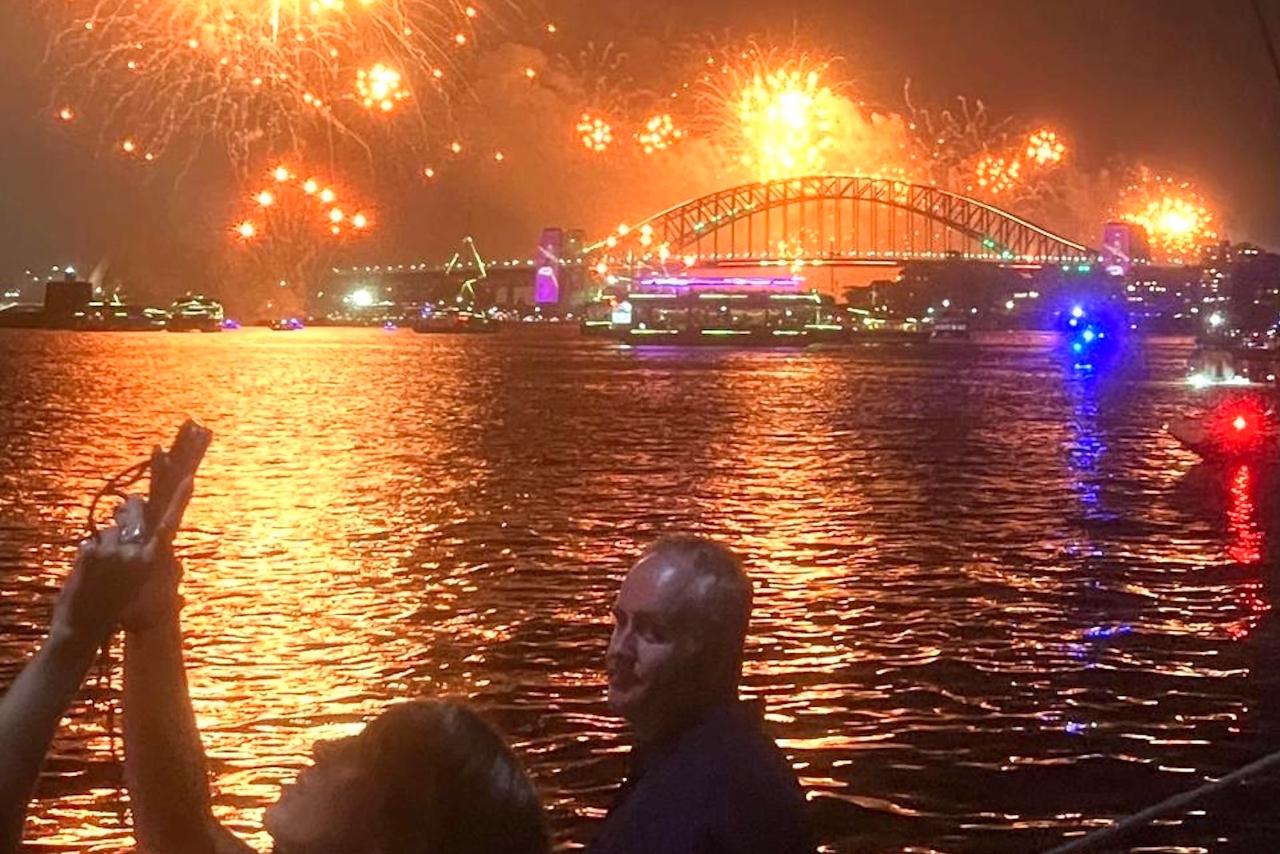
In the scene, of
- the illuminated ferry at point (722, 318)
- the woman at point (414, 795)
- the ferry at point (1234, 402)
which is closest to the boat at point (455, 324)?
the illuminated ferry at point (722, 318)

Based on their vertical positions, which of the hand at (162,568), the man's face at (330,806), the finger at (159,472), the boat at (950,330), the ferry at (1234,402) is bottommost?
the boat at (950,330)

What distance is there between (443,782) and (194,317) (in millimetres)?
176652

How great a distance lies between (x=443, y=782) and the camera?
308 cm

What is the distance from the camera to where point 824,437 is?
44375 millimetres

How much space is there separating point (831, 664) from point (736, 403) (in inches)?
1700

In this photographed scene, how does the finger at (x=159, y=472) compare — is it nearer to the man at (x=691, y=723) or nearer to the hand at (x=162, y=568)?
the hand at (x=162, y=568)

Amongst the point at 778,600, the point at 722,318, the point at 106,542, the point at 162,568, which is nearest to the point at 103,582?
the point at 106,542

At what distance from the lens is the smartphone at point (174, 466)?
12.0 ft

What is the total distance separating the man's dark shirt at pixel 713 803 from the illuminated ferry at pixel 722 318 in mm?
145472

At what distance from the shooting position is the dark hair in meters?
4.27

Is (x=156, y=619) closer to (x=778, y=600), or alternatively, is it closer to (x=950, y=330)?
(x=778, y=600)

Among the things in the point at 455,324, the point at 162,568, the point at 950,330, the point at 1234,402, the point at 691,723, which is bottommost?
the point at 950,330

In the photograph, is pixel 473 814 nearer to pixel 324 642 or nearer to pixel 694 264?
pixel 324 642

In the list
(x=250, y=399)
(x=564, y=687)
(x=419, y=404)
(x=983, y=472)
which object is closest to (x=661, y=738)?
(x=564, y=687)
